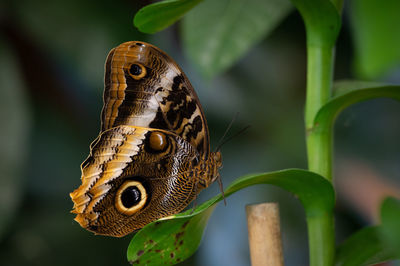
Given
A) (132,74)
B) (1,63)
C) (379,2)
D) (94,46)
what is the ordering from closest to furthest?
(379,2), (132,74), (1,63), (94,46)

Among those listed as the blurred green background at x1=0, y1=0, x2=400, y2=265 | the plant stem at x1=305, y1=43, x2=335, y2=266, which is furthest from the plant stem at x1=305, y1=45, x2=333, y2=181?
the blurred green background at x1=0, y1=0, x2=400, y2=265

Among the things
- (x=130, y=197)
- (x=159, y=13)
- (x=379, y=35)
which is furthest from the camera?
(x=130, y=197)

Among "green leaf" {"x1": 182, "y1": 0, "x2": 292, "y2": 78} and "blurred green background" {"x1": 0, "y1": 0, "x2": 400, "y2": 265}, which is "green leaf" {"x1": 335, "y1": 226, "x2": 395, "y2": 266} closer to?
"green leaf" {"x1": 182, "y1": 0, "x2": 292, "y2": 78}

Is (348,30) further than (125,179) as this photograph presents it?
Yes

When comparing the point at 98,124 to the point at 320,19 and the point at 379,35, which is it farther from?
the point at 379,35

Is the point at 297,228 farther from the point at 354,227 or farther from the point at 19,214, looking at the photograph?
the point at 19,214

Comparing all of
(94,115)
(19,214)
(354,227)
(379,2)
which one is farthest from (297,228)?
(379,2)

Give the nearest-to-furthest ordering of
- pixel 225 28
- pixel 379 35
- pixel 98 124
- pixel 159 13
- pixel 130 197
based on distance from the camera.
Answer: pixel 379 35, pixel 159 13, pixel 130 197, pixel 225 28, pixel 98 124

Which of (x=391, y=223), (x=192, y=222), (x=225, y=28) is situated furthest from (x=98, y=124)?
(x=391, y=223)
